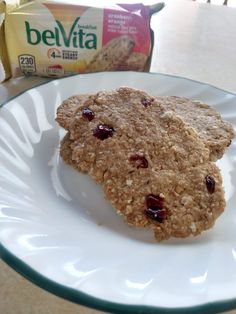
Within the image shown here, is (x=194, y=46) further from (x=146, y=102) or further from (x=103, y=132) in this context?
(x=103, y=132)

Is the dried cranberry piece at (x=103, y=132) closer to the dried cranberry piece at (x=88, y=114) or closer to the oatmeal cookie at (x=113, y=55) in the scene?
the dried cranberry piece at (x=88, y=114)

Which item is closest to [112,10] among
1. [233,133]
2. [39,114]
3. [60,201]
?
[39,114]

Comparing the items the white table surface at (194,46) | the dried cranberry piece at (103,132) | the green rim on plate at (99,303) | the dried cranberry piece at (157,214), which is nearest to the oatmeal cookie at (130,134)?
the dried cranberry piece at (103,132)

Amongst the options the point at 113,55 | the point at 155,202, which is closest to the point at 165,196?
the point at 155,202

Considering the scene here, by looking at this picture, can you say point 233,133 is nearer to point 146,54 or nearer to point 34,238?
point 146,54

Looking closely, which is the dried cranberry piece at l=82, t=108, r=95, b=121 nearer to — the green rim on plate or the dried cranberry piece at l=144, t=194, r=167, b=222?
the dried cranberry piece at l=144, t=194, r=167, b=222
